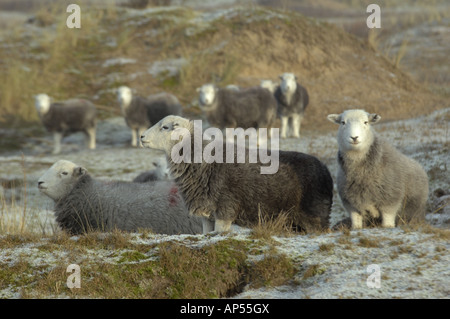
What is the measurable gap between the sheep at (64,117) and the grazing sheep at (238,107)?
4.38 metres

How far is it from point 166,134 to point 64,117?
1245 centimetres

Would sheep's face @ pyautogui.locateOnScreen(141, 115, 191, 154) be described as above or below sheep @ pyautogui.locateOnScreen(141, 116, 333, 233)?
above

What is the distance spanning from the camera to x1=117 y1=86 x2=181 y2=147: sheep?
18828 millimetres

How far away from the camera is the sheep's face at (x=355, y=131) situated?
253 inches

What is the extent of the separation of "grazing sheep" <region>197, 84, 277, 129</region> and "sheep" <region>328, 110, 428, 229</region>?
31.9ft

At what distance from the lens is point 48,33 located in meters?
26.8

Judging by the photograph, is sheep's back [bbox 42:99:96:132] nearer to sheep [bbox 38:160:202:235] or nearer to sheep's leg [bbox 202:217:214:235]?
sheep [bbox 38:160:202:235]

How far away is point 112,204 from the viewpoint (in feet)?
25.8

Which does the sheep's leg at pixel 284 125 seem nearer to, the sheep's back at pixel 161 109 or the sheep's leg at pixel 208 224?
the sheep's back at pixel 161 109

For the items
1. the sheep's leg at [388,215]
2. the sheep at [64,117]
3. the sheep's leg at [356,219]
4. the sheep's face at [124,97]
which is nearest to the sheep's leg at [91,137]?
the sheep at [64,117]

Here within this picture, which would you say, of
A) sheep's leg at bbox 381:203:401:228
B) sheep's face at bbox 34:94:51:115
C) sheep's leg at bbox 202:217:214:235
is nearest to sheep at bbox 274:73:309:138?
sheep's face at bbox 34:94:51:115

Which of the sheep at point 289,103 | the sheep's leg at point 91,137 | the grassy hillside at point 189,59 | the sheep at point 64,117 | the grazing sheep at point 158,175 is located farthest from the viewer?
the grassy hillside at point 189,59

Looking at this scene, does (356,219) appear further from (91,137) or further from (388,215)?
(91,137)

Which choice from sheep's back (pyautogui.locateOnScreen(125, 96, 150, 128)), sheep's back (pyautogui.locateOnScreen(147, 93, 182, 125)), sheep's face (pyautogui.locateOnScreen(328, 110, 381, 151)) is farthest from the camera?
sheep's back (pyautogui.locateOnScreen(147, 93, 182, 125))
